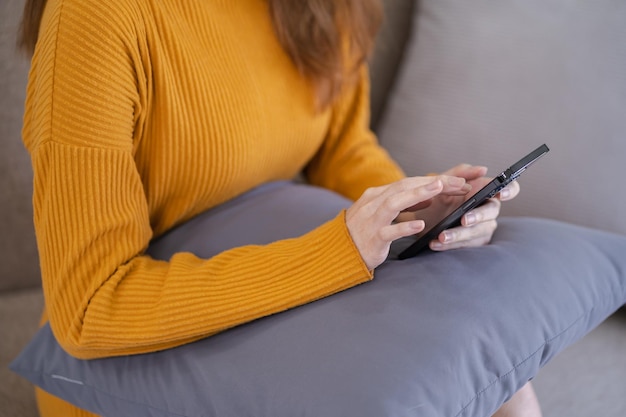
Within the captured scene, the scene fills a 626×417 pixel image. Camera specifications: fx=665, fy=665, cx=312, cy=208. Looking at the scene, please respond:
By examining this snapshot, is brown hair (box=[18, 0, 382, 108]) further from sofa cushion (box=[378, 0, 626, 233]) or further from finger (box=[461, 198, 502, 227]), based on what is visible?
finger (box=[461, 198, 502, 227])

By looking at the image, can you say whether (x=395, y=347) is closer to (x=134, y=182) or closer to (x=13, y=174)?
(x=134, y=182)

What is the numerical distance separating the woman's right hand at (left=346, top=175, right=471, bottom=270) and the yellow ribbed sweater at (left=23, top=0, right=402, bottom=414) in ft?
0.05

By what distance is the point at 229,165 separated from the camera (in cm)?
83

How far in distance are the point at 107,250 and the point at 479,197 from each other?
39cm

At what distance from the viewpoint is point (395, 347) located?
61 cm

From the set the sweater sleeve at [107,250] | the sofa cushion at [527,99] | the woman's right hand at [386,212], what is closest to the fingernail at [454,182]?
the woman's right hand at [386,212]

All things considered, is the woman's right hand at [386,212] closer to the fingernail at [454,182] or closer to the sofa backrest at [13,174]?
the fingernail at [454,182]

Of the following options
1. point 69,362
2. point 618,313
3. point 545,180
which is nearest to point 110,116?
point 69,362

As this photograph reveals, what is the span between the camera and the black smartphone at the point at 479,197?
0.64 m

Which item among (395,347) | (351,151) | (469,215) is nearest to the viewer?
(395,347)

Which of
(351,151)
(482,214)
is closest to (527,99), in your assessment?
(351,151)

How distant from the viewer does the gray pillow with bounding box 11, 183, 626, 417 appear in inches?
23.5

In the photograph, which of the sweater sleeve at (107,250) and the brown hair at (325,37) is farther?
the brown hair at (325,37)

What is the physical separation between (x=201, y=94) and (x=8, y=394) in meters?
0.51
